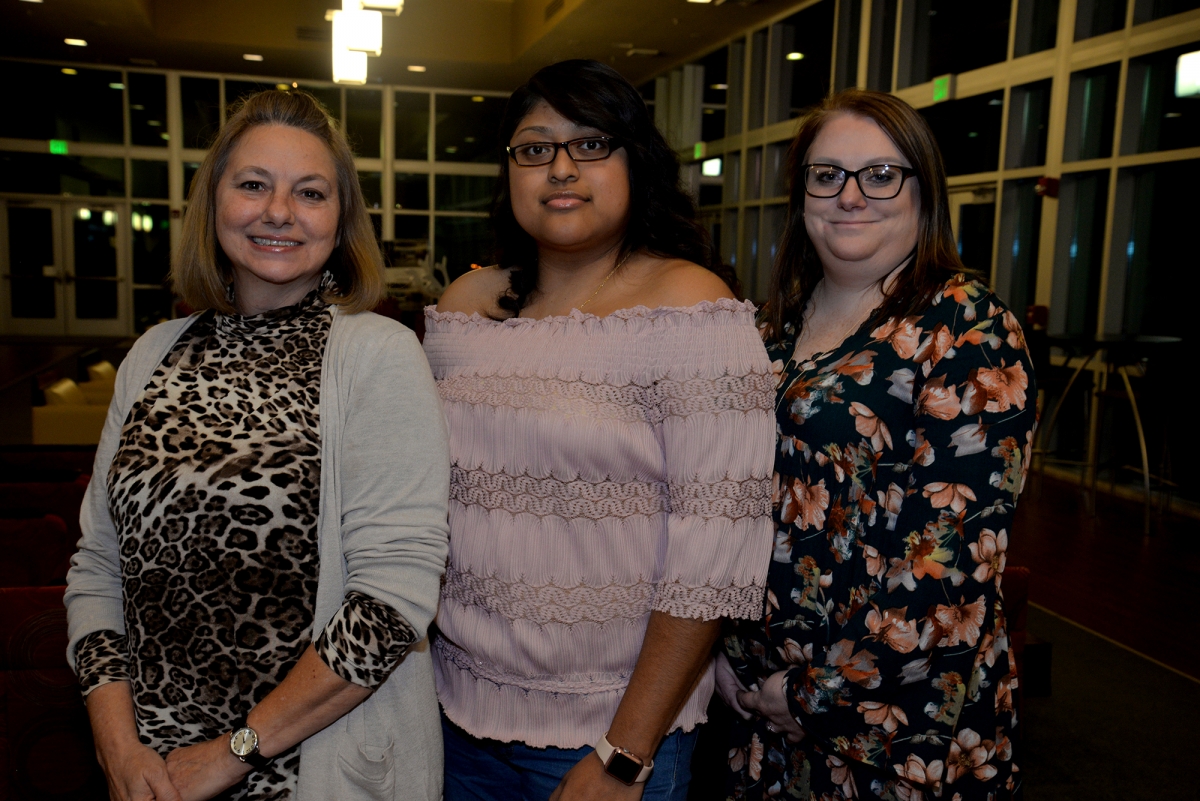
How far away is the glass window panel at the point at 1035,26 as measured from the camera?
7152 millimetres

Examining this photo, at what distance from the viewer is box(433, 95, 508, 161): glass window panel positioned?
15906 millimetres

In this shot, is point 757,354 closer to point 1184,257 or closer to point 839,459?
point 839,459

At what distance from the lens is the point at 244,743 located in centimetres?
115

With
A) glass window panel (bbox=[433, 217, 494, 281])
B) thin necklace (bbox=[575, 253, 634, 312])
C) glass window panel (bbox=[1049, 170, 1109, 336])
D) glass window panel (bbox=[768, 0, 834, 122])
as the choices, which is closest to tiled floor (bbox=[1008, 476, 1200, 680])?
glass window panel (bbox=[1049, 170, 1109, 336])

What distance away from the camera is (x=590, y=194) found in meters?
1.36

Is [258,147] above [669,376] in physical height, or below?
above

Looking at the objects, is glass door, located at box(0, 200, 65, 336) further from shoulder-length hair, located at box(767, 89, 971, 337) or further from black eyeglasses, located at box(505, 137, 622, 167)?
shoulder-length hair, located at box(767, 89, 971, 337)

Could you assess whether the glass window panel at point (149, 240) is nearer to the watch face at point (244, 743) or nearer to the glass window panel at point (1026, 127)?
the glass window panel at point (1026, 127)

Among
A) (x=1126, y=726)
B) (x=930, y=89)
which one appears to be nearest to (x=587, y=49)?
(x=930, y=89)

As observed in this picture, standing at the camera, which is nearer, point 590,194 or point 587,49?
point 590,194

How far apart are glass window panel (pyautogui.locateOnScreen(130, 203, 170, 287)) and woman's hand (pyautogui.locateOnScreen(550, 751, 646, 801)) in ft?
52.8

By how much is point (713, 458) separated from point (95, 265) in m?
16.9

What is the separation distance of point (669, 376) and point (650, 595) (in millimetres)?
322

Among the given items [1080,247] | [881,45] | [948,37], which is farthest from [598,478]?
[881,45]
